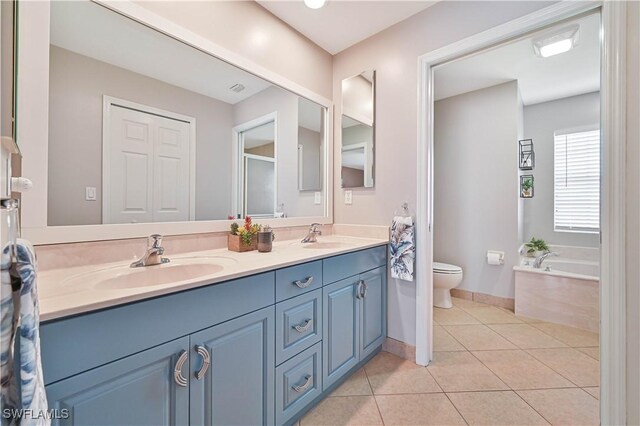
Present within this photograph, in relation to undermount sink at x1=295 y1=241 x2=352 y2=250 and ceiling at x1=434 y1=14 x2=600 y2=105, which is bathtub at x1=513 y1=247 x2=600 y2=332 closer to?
ceiling at x1=434 y1=14 x2=600 y2=105

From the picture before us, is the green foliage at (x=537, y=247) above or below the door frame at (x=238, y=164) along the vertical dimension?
below

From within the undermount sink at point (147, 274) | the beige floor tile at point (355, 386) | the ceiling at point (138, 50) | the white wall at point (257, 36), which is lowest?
the beige floor tile at point (355, 386)

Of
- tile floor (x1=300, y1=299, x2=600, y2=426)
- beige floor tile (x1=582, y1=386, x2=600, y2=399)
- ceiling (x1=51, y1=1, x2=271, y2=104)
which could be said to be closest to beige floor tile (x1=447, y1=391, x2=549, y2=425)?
tile floor (x1=300, y1=299, x2=600, y2=426)

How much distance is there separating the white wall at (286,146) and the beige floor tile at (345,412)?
48.0 inches

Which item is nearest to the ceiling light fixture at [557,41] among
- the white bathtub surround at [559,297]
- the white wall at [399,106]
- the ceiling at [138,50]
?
the white wall at [399,106]

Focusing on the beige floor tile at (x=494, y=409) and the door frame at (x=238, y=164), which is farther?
the door frame at (x=238, y=164)

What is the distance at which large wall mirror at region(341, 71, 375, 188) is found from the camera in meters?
2.08

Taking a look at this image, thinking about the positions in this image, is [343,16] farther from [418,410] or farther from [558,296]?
[558,296]

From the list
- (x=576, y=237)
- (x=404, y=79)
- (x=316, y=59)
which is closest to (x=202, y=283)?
(x=404, y=79)

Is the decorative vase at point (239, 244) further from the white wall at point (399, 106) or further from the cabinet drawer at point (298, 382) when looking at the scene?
the white wall at point (399, 106)

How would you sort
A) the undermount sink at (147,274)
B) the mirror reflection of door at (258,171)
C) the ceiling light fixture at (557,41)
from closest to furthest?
the undermount sink at (147,274) < the mirror reflection of door at (258,171) < the ceiling light fixture at (557,41)

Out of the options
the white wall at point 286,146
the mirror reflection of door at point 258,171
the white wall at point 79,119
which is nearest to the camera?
the white wall at point 79,119

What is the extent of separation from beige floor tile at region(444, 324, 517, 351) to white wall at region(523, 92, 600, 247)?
6.01ft

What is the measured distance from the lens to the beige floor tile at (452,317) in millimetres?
2461
